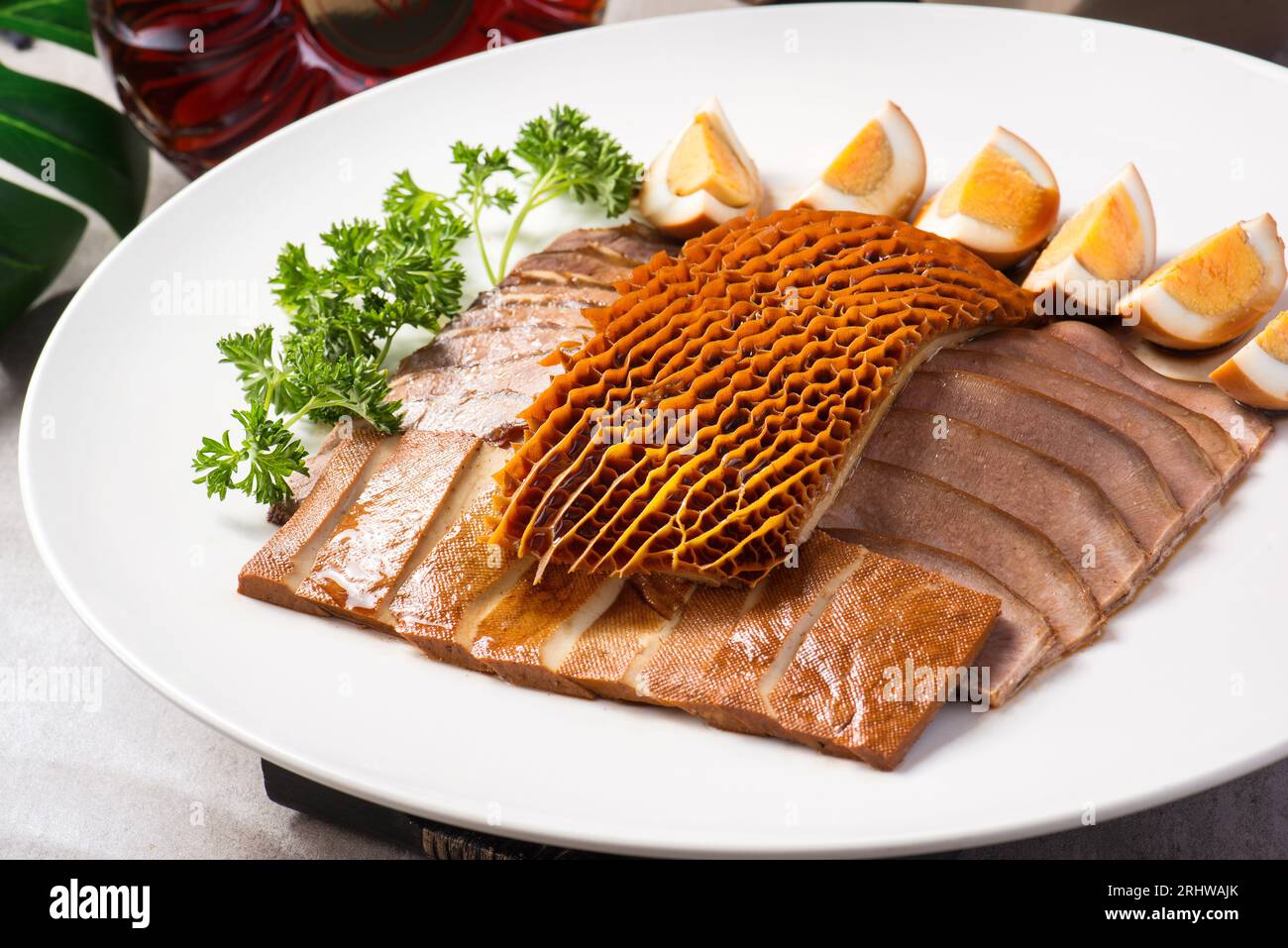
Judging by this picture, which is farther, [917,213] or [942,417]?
[917,213]

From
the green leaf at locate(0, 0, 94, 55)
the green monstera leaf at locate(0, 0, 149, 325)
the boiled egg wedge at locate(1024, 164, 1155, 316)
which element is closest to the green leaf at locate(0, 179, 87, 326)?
the green monstera leaf at locate(0, 0, 149, 325)

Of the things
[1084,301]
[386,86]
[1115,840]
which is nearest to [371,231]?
[386,86]

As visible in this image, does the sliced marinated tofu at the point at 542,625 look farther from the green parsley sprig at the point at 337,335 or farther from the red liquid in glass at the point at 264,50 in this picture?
the red liquid in glass at the point at 264,50

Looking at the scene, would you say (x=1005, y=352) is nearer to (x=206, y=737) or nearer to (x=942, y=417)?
(x=942, y=417)

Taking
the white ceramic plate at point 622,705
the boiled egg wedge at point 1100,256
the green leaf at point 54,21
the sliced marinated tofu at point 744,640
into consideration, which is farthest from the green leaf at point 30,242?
the boiled egg wedge at point 1100,256

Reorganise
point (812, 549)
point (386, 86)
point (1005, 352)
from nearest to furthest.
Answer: point (812, 549), point (1005, 352), point (386, 86)

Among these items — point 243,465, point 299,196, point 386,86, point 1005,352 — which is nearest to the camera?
point 1005,352
